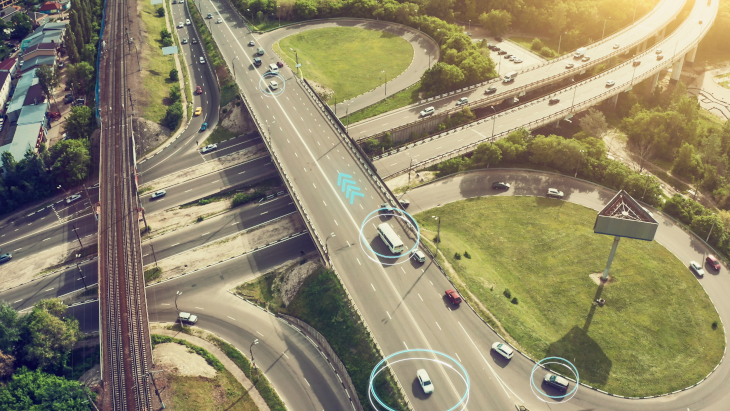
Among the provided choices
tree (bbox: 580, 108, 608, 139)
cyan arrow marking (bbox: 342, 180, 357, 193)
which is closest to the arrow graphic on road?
cyan arrow marking (bbox: 342, 180, 357, 193)

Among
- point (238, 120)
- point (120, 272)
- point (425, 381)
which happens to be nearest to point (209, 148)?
point (238, 120)

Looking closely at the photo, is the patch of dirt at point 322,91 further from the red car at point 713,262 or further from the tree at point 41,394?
the red car at point 713,262

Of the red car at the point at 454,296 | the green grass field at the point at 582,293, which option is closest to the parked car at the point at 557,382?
the green grass field at the point at 582,293

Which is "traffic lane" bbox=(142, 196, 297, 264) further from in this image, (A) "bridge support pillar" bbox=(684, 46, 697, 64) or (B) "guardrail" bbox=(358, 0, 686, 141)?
(A) "bridge support pillar" bbox=(684, 46, 697, 64)

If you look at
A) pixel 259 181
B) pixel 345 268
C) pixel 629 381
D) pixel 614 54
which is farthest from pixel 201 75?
pixel 629 381

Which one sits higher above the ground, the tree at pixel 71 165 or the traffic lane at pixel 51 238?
the tree at pixel 71 165

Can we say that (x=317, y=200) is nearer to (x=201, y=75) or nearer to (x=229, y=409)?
(x=229, y=409)

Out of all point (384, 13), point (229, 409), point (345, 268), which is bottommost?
point (229, 409)
